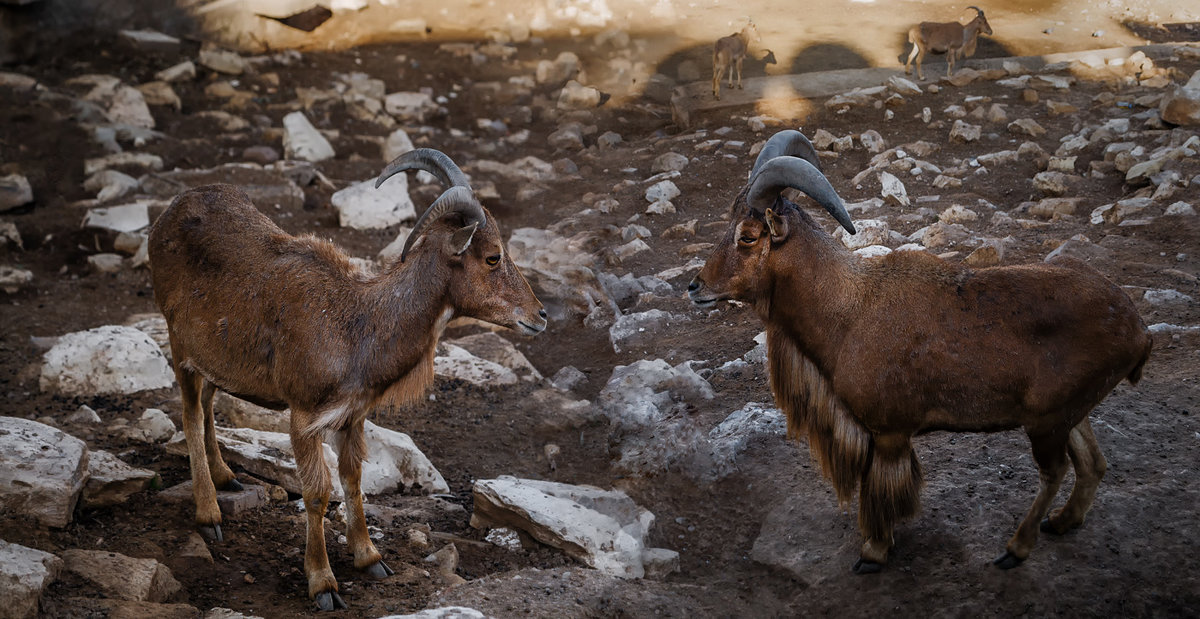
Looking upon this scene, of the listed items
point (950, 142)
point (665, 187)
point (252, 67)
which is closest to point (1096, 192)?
point (950, 142)

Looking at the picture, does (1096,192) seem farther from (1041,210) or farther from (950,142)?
(950,142)

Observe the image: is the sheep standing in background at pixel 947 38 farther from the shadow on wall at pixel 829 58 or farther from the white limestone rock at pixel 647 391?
the white limestone rock at pixel 647 391

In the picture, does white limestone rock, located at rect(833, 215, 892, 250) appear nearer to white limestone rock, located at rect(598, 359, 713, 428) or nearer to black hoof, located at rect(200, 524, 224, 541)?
white limestone rock, located at rect(598, 359, 713, 428)

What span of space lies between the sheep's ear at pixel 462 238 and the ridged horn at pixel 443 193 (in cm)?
4

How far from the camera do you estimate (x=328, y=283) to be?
220 inches

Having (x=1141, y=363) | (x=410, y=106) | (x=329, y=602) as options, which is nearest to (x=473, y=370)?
(x=329, y=602)

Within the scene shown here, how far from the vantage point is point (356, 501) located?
566 cm

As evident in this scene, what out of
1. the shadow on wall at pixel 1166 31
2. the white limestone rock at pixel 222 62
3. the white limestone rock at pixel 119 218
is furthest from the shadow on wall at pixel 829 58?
the white limestone rock at pixel 222 62

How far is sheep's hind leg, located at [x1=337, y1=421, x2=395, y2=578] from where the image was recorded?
5.57 metres

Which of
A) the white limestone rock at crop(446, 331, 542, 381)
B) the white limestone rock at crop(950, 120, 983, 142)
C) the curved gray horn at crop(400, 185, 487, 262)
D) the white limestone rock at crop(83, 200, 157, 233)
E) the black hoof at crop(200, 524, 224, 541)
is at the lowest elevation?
the white limestone rock at crop(446, 331, 542, 381)

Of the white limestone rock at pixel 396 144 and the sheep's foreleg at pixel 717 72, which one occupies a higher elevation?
the sheep's foreleg at pixel 717 72

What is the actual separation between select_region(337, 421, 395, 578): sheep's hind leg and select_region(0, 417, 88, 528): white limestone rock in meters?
1.61

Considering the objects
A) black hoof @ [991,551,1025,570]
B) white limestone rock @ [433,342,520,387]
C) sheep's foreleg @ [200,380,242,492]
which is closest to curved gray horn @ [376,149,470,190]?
sheep's foreleg @ [200,380,242,492]

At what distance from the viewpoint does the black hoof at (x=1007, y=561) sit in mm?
5289
